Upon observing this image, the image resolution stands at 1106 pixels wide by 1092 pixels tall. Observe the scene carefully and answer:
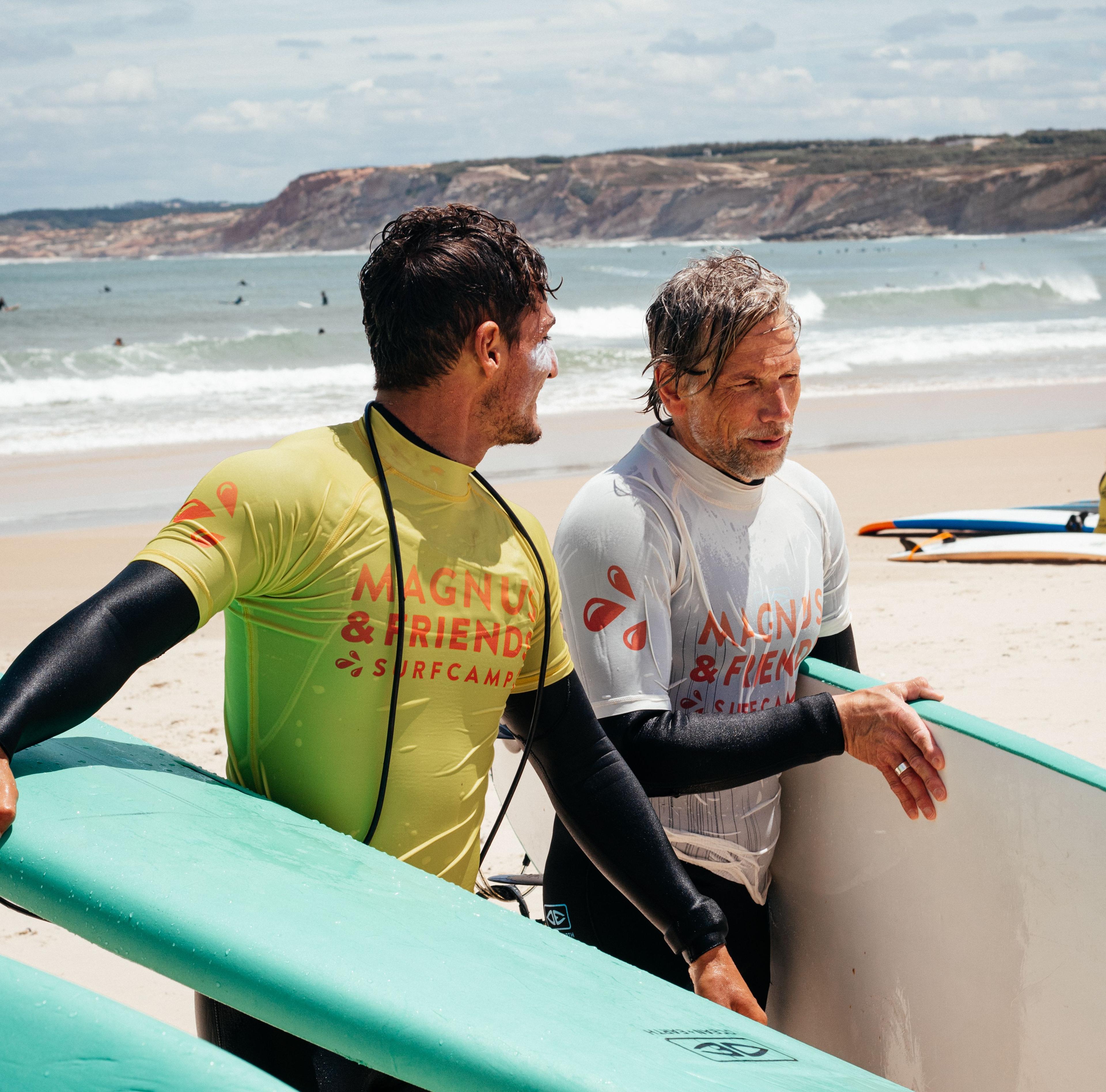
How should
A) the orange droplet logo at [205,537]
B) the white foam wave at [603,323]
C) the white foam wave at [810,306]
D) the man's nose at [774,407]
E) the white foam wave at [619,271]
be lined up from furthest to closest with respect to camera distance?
the white foam wave at [619,271] → the white foam wave at [810,306] → the white foam wave at [603,323] → the man's nose at [774,407] → the orange droplet logo at [205,537]

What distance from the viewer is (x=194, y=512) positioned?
1284 millimetres

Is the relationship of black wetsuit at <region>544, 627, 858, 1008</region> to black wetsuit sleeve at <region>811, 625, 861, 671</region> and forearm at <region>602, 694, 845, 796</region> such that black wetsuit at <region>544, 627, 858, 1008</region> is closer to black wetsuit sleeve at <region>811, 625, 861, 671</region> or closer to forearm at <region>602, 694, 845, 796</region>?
forearm at <region>602, 694, 845, 796</region>

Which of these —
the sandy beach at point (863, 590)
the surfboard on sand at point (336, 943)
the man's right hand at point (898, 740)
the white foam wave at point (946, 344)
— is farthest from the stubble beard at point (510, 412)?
the white foam wave at point (946, 344)

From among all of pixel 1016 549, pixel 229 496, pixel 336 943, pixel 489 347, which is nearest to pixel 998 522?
pixel 1016 549

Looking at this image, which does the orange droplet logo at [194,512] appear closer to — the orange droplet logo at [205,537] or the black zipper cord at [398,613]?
the orange droplet logo at [205,537]

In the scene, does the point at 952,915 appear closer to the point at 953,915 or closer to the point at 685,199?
the point at 953,915

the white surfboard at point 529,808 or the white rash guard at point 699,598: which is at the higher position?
the white rash guard at point 699,598

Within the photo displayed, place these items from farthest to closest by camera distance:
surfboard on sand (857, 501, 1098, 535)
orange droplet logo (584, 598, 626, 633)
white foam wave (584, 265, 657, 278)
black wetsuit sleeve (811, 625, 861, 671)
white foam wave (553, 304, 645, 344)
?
1. white foam wave (584, 265, 657, 278)
2. white foam wave (553, 304, 645, 344)
3. surfboard on sand (857, 501, 1098, 535)
4. black wetsuit sleeve (811, 625, 861, 671)
5. orange droplet logo (584, 598, 626, 633)

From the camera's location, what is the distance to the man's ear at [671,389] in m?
1.93

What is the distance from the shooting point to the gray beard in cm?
189

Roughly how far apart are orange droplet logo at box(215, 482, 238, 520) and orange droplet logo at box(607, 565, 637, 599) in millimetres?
642

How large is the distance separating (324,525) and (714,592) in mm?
709

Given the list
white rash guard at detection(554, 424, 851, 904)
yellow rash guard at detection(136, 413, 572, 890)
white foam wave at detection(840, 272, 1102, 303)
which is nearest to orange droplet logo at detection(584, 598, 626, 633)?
white rash guard at detection(554, 424, 851, 904)

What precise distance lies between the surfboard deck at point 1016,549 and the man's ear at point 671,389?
22.3 ft
